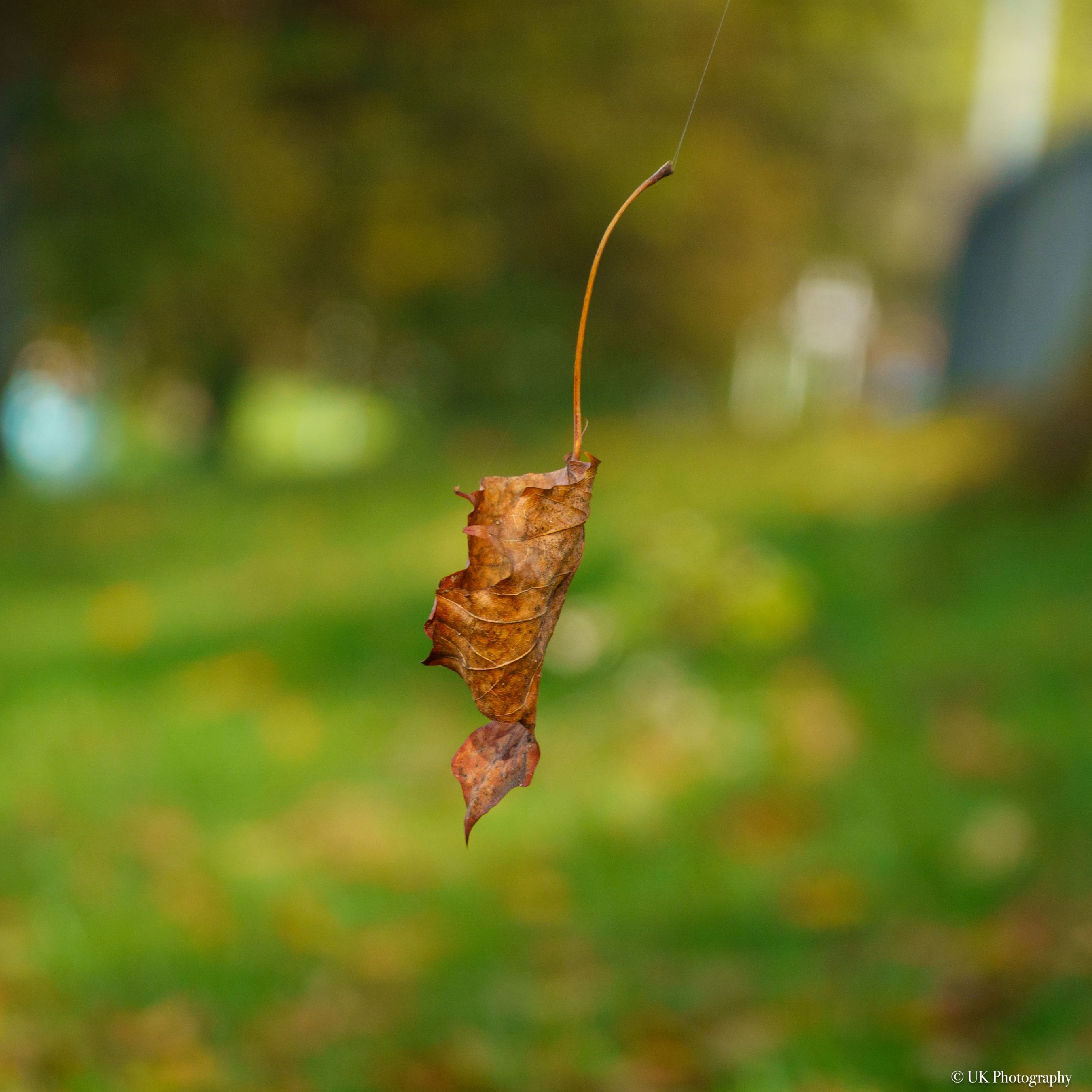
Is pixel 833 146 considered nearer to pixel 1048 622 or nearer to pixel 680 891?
pixel 1048 622

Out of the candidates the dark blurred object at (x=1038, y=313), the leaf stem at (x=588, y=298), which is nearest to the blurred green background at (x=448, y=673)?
the dark blurred object at (x=1038, y=313)

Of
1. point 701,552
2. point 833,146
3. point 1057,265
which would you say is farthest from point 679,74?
point 701,552

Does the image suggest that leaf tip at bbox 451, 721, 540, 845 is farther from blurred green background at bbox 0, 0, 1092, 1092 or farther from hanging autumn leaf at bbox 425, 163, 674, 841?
blurred green background at bbox 0, 0, 1092, 1092

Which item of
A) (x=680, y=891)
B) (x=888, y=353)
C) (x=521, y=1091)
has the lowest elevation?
(x=521, y=1091)

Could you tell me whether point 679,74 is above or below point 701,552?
Answer: above

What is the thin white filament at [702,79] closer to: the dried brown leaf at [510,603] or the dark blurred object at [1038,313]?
the dried brown leaf at [510,603]

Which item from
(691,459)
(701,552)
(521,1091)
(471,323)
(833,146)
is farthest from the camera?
(833,146)
